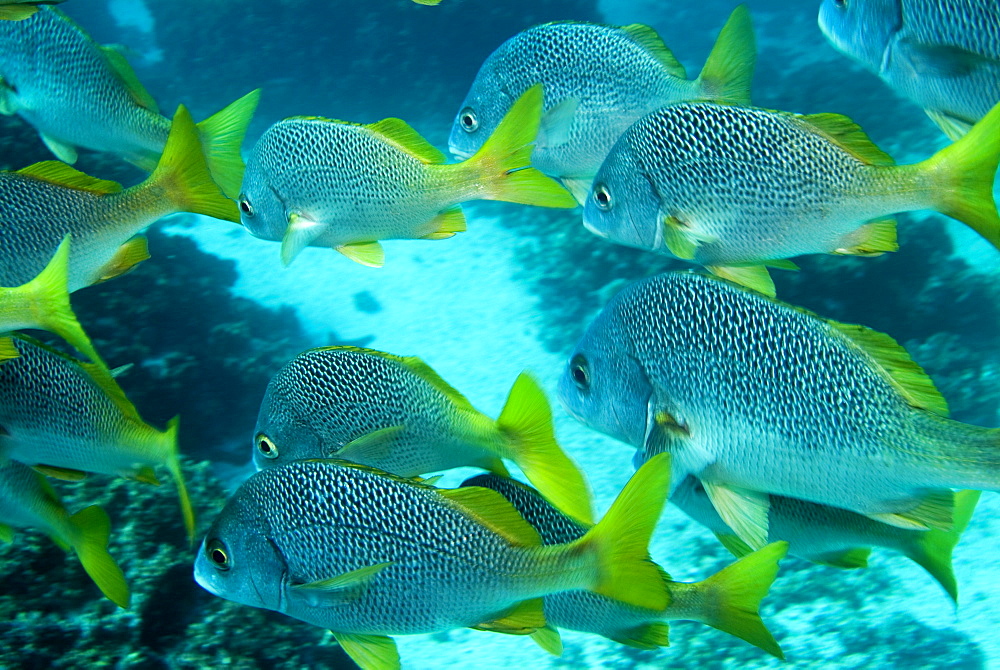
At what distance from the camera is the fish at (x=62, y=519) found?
9.18 feet

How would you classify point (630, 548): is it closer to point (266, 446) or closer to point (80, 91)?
point (266, 446)

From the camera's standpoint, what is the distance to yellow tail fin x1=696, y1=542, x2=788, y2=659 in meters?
2.23

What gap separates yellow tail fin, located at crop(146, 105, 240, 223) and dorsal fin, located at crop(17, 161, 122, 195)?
23 cm

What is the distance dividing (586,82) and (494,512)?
238cm

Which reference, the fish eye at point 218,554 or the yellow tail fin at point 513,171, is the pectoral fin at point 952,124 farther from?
the fish eye at point 218,554

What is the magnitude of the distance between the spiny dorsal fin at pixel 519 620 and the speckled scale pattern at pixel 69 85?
10.8 feet

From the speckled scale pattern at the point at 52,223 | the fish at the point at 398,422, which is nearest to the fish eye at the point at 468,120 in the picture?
the fish at the point at 398,422

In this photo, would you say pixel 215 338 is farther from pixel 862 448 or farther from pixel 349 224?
pixel 862 448

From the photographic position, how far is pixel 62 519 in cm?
285

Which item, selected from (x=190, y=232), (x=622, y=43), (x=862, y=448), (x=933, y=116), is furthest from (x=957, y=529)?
(x=190, y=232)

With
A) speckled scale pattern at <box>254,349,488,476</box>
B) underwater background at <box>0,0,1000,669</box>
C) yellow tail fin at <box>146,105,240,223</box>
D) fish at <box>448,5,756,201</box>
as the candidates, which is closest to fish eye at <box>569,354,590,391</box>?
speckled scale pattern at <box>254,349,488,476</box>

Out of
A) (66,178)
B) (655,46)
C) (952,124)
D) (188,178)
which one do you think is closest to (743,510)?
(952,124)

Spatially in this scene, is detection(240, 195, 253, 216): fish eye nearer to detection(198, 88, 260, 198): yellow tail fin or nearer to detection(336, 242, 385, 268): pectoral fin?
detection(198, 88, 260, 198): yellow tail fin

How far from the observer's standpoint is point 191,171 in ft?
9.29
